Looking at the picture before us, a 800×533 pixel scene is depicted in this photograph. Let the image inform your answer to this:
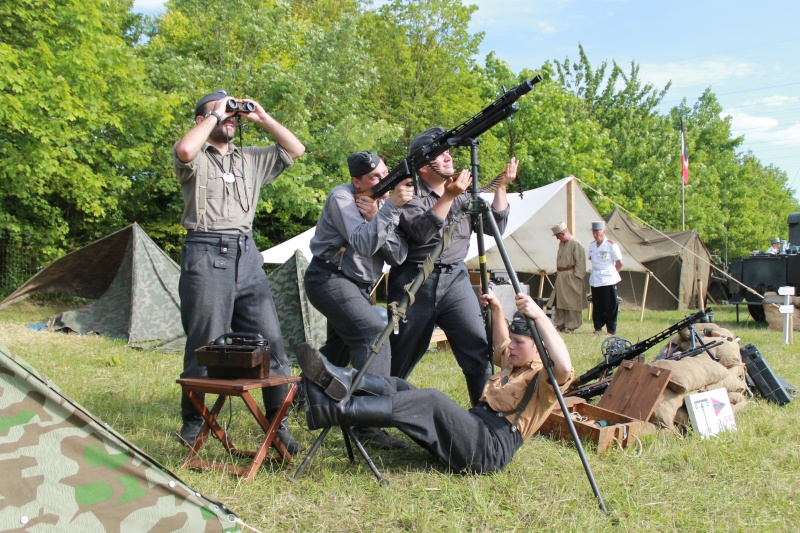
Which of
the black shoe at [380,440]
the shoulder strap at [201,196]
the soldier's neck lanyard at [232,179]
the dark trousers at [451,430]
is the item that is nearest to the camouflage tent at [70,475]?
the dark trousers at [451,430]

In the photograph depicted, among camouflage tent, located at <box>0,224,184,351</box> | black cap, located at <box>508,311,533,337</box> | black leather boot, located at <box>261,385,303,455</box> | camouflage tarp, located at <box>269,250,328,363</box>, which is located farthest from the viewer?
camouflage tent, located at <box>0,224,184,351</box>

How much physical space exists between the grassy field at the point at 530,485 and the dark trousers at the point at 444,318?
22.5 inches

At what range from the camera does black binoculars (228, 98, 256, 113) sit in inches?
136

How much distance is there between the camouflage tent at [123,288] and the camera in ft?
28.1

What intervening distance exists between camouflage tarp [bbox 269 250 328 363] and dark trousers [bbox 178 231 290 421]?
3.28 metres

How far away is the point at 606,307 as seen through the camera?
9.73 meters

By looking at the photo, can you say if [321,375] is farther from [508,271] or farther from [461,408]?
[508,271]

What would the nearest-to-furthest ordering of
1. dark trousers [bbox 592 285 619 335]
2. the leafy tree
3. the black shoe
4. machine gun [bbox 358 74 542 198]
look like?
machine gun [bbox 358 74 542 198]
the black shoe
dark trousers [bbox 592 285 619 335]
the leafy tree

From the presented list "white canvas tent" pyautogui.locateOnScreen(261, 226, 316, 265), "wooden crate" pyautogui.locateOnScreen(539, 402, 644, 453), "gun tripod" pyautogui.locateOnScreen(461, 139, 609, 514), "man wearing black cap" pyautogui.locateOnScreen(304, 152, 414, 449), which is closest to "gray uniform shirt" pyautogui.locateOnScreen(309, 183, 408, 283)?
"man wearing black cap" pyautogui.locateOnScreen(304, 152, 414, 449)

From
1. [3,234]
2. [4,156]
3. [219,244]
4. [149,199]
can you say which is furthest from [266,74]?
[219,244]

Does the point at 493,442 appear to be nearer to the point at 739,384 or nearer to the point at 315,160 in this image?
the point at 739,384

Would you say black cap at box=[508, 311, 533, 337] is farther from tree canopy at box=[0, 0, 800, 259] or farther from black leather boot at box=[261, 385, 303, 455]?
tree canopy at box=[0, 0, 800, 259]

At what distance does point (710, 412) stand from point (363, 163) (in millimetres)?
2698

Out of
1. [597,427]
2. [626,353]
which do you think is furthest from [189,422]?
[626,353]
